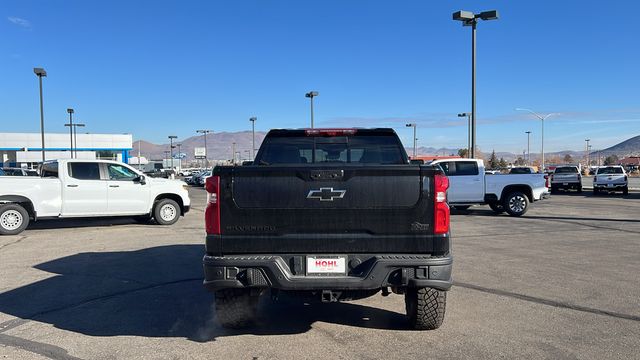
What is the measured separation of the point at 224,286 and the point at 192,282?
3128 millimetres

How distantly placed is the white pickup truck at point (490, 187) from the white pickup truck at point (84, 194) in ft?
28.3

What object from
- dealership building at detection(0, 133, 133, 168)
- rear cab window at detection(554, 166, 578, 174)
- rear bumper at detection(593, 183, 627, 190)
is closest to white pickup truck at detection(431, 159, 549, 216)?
rear bumper at detection(593, 183, 627, 190)

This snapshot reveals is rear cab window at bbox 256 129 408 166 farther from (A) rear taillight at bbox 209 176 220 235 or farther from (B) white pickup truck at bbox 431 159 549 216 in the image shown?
(B) white pickup truck at bbox 431 159 549 216

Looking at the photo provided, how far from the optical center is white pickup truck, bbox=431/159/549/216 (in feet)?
53.2

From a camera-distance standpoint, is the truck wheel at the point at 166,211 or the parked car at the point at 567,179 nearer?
the truck wheel at the point at 166,211

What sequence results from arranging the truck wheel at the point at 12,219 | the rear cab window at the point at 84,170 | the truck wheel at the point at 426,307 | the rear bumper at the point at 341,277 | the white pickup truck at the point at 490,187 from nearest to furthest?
the rear bumper at the point at 341,277 < the truck wheel at the point at 426,307 < the truck wheel at the point at 12,219 < the rear cab window at the point at 84,170 < the white pickup truck at the point at 490,187

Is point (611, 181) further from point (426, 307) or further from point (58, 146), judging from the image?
point (58, 146)

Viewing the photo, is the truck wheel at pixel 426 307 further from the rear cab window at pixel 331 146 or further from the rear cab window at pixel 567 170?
the rear cab window at pixel 567 170

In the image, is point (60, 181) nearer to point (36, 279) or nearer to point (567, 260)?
point (36, 279)

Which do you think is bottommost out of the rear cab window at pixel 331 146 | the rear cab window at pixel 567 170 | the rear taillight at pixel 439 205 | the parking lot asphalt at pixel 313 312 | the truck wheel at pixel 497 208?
the parking lot asphalt at pixel 313 312

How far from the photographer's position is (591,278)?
7.24 meters

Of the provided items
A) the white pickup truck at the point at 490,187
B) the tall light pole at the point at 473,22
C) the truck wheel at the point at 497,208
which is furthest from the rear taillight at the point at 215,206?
the tall light pole at the point at 473,22

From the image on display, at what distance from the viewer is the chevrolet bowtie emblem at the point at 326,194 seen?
164 inches

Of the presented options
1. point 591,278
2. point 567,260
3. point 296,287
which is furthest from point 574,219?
point 296,287
